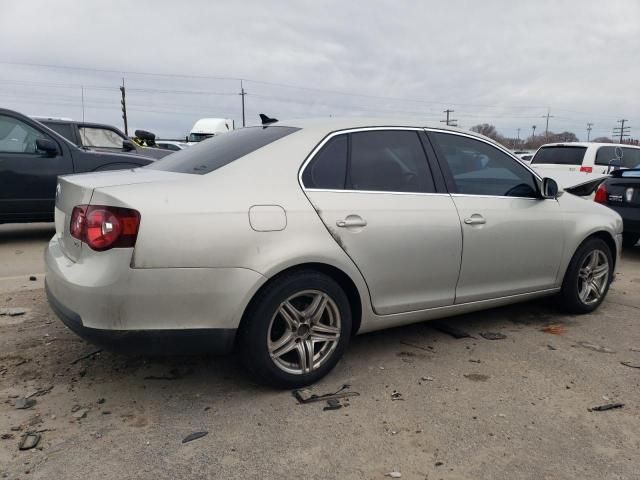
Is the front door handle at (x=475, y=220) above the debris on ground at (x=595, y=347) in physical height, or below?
above

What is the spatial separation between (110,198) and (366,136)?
1635 millimetres

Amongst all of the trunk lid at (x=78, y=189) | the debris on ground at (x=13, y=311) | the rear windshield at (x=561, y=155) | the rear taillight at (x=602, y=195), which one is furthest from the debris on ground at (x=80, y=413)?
the rear windshield at (x=561, y=155)

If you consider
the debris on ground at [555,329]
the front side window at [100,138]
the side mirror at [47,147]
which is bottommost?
the debris on ground at [555,329]

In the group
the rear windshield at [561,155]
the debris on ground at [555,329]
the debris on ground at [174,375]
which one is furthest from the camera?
the rear windshield at [561,155]

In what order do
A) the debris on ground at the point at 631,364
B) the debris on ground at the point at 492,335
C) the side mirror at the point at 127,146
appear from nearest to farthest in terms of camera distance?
the debris on ground at the point at 631,364 < the debris on ground at the point at 492,335 < the side mirror at the point at 127,146

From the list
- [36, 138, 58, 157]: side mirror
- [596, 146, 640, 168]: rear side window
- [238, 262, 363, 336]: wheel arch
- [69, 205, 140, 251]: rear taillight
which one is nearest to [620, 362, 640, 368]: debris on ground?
[238, 262, 363, 336]: wheel arch

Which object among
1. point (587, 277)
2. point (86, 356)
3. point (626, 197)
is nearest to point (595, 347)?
point (587, 277)

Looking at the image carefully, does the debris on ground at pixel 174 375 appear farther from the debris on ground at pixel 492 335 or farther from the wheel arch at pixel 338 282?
the debris on ground at pixel 492 335

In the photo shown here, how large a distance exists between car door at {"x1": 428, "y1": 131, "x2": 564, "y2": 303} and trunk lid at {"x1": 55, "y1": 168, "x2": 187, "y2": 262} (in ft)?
6.23

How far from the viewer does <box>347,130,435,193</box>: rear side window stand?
3336 mm

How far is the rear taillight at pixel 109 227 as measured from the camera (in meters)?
2.56

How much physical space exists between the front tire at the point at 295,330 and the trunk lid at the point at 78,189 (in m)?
0.86

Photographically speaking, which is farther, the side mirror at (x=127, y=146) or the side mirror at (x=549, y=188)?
the side mirror at (x=127, y=146)

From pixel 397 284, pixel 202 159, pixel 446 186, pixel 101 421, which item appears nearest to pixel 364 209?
pixel 397 284
